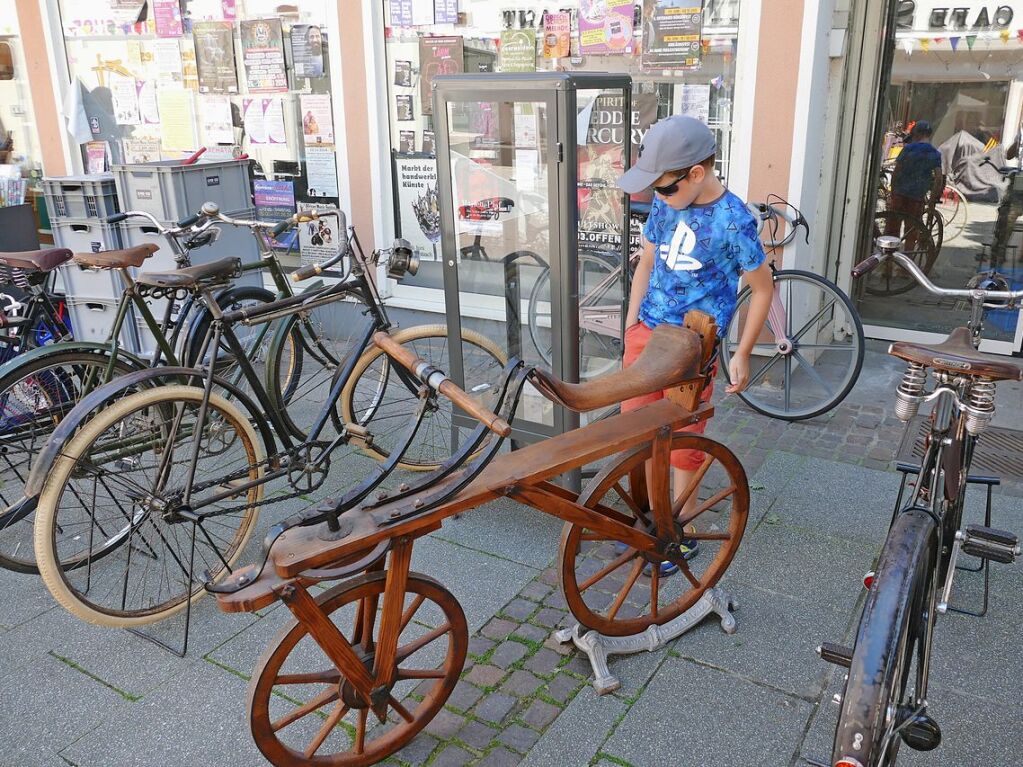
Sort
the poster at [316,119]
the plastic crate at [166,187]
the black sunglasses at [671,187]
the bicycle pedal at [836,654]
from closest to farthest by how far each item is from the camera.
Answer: the bicycle pedal at [836,654] < the black sunglasses at [671,187] < the plastic crate at [166,187] < the poster at [316,119]

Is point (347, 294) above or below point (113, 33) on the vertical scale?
below

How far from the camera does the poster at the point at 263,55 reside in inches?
267

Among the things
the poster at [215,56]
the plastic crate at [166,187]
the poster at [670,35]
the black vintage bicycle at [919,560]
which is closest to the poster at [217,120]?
the poster at [215,56]

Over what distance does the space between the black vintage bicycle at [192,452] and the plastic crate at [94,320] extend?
1269mm

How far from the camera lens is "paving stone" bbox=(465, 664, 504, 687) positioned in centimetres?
296

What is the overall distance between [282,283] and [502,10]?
8.81 feet

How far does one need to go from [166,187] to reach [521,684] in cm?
Answer: 401

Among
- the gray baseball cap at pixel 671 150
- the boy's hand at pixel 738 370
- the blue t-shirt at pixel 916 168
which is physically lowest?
the boy's hand at pixel 738 370

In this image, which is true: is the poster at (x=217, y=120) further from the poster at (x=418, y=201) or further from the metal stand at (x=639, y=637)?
the metal stand at (x=639, y=637)

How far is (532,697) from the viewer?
2875 millimetres

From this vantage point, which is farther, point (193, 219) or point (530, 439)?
point (193, 219)

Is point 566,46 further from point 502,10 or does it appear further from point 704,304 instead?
point 704,304

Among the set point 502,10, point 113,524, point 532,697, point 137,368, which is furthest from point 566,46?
point 532,697

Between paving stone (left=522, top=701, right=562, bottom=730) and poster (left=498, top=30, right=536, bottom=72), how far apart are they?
4498 mm
